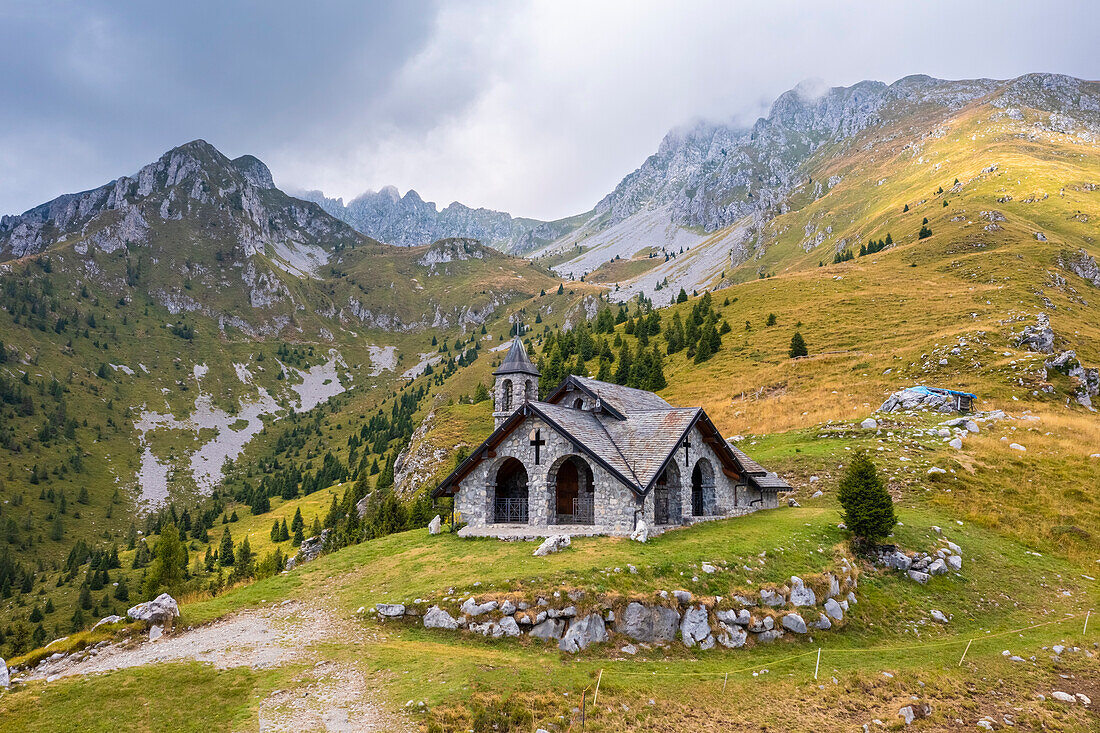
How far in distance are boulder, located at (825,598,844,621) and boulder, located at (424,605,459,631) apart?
43.4 ft

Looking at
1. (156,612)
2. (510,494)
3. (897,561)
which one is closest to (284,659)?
(156,612)

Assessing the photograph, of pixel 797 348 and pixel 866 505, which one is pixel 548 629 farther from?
pixel 797 348

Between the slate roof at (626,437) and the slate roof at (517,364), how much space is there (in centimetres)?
421

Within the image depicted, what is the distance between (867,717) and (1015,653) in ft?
25.5

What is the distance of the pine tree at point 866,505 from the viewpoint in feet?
74.5

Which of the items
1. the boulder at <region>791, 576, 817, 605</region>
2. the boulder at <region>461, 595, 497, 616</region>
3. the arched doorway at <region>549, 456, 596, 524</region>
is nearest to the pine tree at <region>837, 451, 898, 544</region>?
the boulder at <region>791, 576, 817, 605</region>

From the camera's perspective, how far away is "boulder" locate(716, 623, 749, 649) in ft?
57.0

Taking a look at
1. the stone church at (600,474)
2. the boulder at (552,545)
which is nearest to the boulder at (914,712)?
the stone church at (600,474)

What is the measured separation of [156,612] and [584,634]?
1473 cm

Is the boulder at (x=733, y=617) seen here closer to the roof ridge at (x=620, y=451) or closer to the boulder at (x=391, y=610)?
the roof ridge at (x=620, y=451)

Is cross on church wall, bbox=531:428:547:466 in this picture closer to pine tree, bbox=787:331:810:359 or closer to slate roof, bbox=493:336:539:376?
slate roof, bbox=493:336:539:376

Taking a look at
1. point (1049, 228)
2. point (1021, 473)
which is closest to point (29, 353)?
point (1021, 473)

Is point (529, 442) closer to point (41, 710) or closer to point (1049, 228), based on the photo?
point (41, 710)

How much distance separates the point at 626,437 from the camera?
98.3 feet
